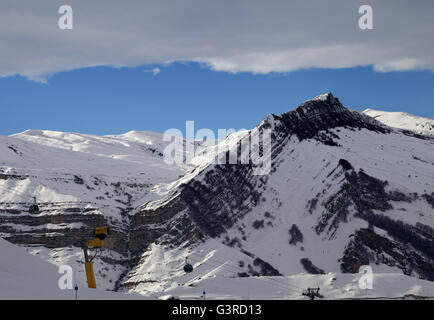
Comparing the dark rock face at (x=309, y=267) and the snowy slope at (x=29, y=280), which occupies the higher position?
the snowy slope at (x=29, y=280)

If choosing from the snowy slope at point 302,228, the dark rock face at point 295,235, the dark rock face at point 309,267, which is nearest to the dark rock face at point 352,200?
the snowy slope at point 302,228

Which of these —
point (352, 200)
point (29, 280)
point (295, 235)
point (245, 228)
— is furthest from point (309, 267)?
point (29, 280)

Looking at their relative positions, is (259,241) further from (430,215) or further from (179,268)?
(430,215)

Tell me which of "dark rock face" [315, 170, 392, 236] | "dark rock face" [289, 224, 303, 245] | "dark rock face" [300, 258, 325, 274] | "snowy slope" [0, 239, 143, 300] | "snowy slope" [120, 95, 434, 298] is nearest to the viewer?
"snowy slope" [0, 239, 143, 300]

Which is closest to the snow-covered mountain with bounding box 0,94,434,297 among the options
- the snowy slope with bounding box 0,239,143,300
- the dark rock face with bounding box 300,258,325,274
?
the dark rock face with bounding box 300,258,325,274

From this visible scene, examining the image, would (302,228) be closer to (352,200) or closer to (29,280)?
(352,200)

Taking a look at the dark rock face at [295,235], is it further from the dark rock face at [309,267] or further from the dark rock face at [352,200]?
the dark rock face at [309,267]

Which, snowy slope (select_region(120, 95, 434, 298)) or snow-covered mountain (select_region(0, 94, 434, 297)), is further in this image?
snow-covered mountain (select_region(0, 94, 434, 297))

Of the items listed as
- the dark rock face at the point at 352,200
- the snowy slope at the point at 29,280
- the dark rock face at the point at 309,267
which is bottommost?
the dark rock face at the point at 309,267

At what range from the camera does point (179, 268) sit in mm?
169500

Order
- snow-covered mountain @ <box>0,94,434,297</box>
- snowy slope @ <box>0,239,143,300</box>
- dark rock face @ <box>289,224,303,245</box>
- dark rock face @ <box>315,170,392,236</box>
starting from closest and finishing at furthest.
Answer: snowy slope @ <box>0,239,143,300</box> < snow-covered mountain @ <box>0,94,434,297</box> < dark rock face @ <box>289,224,303,245</box> < dark rock face @ <box>315,170,392,236</box>

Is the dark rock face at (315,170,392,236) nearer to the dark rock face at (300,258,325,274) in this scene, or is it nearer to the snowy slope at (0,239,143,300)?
the dark rock face at (300,258,325,274)

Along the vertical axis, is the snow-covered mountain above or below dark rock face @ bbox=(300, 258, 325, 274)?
above
